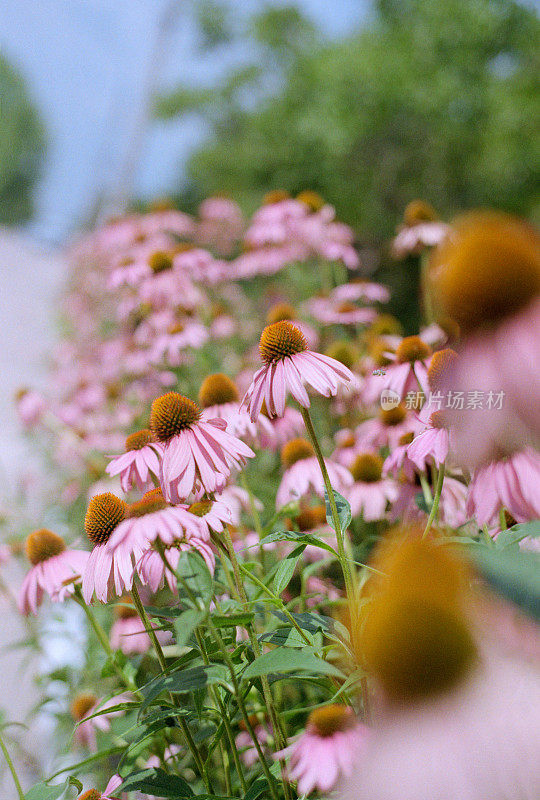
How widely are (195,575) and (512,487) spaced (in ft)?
0.56

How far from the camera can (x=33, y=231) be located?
23.6ft

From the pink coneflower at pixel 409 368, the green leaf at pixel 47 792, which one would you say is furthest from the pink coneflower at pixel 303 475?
the green leaf at pixel 47 792

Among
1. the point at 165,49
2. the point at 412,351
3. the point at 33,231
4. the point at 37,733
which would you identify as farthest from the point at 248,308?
the point at 33,231

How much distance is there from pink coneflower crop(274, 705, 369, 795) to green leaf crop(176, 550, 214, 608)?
0.09m

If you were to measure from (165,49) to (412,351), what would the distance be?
15.9 feet

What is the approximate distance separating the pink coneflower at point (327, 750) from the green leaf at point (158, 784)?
0.11m

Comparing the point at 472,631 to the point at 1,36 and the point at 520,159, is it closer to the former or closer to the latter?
the point at 520,159

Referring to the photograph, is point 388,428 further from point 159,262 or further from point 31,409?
point 31,409

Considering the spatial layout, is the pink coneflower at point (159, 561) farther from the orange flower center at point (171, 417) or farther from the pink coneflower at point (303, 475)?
the pink coneflower at point (303, 475)

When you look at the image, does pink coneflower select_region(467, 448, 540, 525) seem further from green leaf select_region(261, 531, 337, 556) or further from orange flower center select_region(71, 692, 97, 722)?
orange flower center select_region(71, 692, 97, 722)

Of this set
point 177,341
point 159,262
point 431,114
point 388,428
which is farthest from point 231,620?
point 431,114

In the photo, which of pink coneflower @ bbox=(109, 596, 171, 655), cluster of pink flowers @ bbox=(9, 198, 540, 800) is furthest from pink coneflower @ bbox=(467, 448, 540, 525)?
pink coneflower @ bbox=(109, 596, 171, 655)

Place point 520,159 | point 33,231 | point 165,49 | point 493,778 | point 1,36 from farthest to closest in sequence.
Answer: point 33,231 → point 1,36 → point 165,49 → point 520,159 → point 493,778

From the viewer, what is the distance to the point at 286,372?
0.43 m
